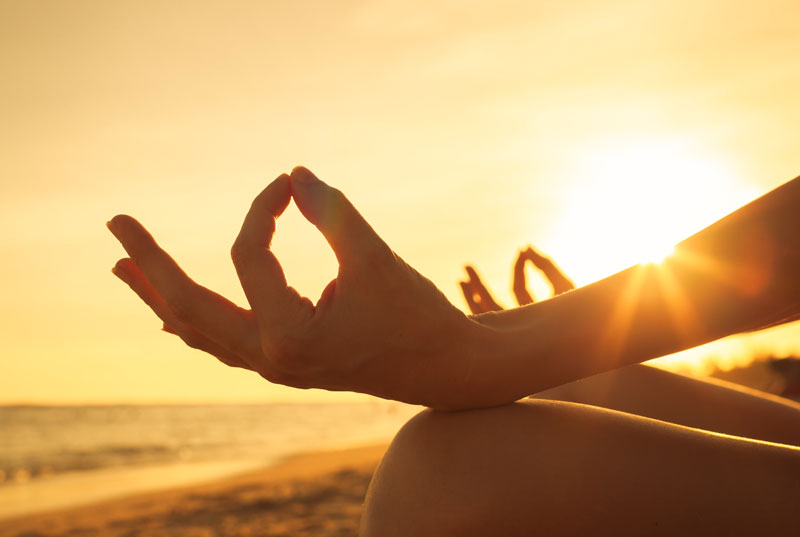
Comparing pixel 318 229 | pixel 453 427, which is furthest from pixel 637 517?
pixel 318 229

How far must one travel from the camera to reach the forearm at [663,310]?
3.17 ft

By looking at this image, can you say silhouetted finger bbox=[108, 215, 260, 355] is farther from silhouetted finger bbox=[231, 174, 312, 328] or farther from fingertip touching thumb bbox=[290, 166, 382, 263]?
fingertip touching thumb bbox=[290, 166, 382, 263]

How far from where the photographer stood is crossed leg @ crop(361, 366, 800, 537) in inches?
Result: 35.1

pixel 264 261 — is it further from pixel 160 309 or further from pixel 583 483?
pixel 583 483

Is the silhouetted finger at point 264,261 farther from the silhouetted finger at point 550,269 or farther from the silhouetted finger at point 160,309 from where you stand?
the silhouetted finger at point 550,269

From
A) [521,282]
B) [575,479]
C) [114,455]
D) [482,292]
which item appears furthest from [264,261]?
[114,455]

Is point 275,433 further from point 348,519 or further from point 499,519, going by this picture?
point 499,519

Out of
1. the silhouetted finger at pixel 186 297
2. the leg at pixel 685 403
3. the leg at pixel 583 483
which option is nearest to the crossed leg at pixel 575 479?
the leg at pixel 583 483

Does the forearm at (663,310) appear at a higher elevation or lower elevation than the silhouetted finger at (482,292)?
lower

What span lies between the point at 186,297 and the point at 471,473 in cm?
45

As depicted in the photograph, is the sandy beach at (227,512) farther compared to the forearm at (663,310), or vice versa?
the sandy beach at (227,512)

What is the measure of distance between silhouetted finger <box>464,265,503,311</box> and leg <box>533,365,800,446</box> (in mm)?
315

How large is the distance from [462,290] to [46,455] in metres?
15.2

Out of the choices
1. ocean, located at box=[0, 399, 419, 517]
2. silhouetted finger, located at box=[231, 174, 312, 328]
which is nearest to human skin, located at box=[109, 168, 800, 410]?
silhouetted finger, located at box=[231, 174, 312, 328]
